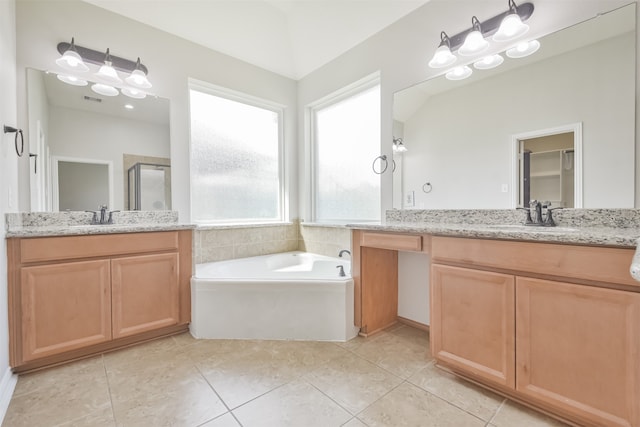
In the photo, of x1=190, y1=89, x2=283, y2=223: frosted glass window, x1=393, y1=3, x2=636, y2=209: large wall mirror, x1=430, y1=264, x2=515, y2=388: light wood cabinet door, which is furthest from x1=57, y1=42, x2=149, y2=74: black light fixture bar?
x1=430, y1=264, x2=515, y2=388: light wood cabinet door

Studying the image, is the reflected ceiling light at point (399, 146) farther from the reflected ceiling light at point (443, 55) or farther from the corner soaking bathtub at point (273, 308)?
the corner soaking bathtub at point (273, 308)

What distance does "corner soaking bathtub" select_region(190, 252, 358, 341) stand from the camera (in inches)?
82.1

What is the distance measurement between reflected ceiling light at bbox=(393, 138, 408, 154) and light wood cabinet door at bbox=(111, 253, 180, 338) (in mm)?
1959

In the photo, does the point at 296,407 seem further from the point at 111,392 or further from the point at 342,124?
the point at 342,124

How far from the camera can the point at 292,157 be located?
11.2ft

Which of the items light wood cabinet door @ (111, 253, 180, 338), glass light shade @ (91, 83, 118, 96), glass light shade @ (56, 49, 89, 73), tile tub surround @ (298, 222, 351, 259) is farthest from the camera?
tile tub surround @ (298, 222, 351, 259)

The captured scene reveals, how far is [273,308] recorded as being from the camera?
2117 mm

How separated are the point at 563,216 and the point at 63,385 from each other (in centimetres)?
296

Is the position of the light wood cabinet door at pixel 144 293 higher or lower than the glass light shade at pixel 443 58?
lower

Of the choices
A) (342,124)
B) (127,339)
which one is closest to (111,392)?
(127,339)

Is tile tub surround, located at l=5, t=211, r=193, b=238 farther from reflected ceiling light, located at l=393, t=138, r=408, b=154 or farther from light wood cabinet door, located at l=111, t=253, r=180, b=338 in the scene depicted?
reflected ceiling light, located at l=393, t=138, r=408, b=154

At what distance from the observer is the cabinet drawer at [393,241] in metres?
1.74

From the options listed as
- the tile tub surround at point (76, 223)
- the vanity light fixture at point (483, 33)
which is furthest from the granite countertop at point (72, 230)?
the vanity light fixture at point (483, 33)

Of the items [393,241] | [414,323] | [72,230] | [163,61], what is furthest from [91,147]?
[414,323]
